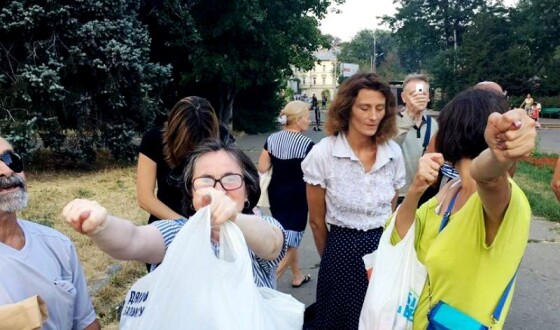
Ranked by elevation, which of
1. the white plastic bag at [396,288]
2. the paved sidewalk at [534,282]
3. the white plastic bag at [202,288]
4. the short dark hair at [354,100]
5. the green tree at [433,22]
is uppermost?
the green tree at [433,22]

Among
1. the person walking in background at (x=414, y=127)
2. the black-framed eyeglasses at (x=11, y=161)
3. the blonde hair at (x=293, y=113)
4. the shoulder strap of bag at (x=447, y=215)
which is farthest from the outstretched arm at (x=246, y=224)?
the blonde hair at (x=293, y=113)

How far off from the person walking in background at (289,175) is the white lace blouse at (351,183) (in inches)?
71.3

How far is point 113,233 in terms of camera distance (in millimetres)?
1529

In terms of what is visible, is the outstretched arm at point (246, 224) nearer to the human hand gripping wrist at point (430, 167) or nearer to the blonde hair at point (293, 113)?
the human hand gripping wrist at point (430, 167)

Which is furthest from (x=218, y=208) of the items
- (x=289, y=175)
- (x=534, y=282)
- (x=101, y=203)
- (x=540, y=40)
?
(x=540, y=40)

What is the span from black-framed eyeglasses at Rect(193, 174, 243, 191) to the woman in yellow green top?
665 millimetres

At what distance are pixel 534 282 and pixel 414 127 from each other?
2.39 m

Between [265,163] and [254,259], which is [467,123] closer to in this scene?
[254,259]

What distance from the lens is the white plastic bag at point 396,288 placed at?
1.90 meters

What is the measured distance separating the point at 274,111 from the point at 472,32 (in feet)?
84.2

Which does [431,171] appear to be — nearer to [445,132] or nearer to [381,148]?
[445,132]

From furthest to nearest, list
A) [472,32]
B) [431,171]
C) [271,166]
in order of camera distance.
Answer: [472,32], [271,166], [431,171]

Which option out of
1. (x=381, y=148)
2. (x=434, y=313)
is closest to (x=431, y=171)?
(x=434, y=313)

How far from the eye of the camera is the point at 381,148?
9.89ft
